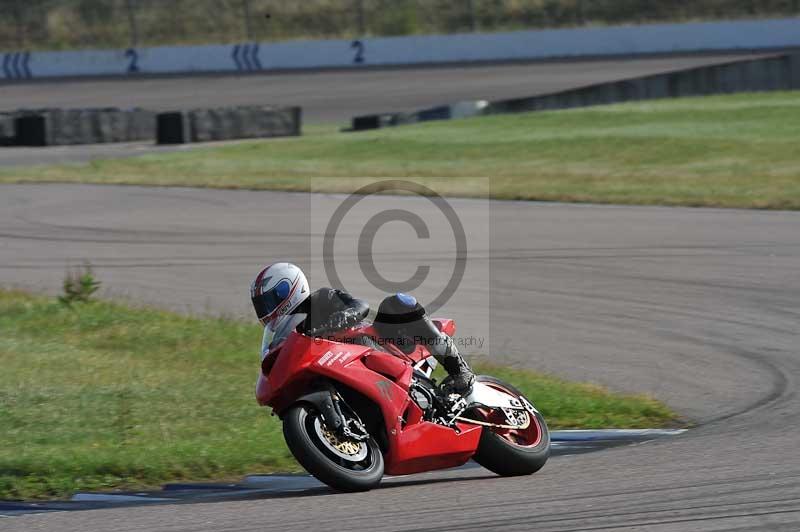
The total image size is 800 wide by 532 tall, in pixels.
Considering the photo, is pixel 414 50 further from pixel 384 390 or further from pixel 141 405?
pixel 384 390

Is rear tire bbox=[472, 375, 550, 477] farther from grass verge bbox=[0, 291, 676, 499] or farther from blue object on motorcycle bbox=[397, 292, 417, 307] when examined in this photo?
grass verge bbox=[0, 291, 676, 499]

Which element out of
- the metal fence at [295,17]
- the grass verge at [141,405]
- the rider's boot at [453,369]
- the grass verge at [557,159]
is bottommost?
the grass verge at [141,405]

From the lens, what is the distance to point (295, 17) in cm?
5450

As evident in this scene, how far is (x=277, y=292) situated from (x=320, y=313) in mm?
261

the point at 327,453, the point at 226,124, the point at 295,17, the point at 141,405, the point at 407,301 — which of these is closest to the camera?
the point at 327,453

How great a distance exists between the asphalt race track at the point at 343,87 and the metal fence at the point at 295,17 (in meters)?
6.45

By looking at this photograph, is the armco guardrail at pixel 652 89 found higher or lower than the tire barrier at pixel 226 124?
higher

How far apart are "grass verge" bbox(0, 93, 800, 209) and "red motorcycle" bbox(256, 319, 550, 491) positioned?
Answer: 13.0 metres

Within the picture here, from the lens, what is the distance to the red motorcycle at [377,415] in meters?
6.22

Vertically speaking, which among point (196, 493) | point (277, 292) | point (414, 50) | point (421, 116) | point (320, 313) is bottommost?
point (196, 493)

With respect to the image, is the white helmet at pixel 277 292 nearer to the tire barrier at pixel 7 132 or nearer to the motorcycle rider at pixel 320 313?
the motorcycle rider at pixel 320 313

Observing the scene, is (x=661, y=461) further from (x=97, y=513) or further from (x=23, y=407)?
(x=23, y=407)

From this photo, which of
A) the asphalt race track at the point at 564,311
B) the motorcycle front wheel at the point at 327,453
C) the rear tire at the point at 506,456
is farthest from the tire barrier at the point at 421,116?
the motorcycle front wheel at the point at 327,453

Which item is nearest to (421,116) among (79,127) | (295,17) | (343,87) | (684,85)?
(684,85)
